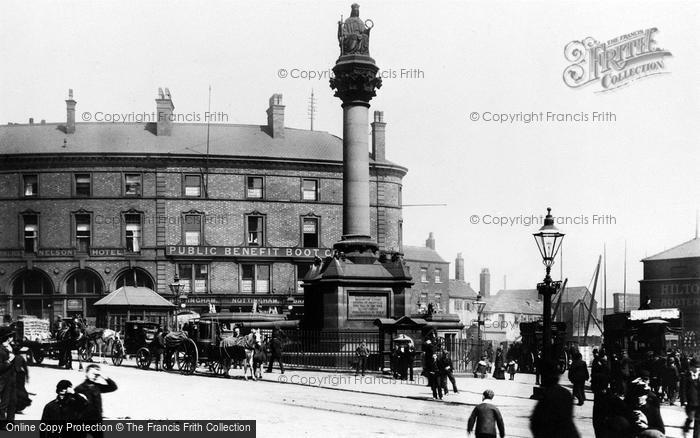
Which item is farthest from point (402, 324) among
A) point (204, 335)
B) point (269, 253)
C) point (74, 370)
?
point (269, 253)

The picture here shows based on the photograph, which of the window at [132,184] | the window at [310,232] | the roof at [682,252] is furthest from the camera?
the roof at [682,252]

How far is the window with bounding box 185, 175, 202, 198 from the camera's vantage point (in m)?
51.8

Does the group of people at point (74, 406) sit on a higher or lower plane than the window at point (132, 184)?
lower

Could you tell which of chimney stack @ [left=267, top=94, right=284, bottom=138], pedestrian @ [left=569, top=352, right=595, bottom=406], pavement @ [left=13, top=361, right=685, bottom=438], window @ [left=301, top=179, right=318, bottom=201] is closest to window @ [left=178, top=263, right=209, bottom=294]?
window @ [left=301, top=179, right=318, bottom=201]

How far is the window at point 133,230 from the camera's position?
167ft

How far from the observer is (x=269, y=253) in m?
52.5

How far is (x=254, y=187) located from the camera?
53.0 meters

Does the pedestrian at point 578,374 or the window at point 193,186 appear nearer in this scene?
the pedestrian at point 578,374

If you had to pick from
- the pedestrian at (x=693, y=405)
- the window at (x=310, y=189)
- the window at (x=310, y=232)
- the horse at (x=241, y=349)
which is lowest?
the horse at (x=241, y=349)

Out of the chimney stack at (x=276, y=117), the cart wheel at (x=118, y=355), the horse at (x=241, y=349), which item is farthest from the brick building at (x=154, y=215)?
the horse at (x=241, y=349)

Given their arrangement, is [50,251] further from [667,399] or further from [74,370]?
[667,399]

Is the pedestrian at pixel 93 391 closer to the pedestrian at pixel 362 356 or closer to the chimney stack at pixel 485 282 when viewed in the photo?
the pedestrian at pixel 362 356

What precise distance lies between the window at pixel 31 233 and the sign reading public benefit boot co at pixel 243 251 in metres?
8.12

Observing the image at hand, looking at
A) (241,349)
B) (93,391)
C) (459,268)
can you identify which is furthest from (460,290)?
(93,391)
